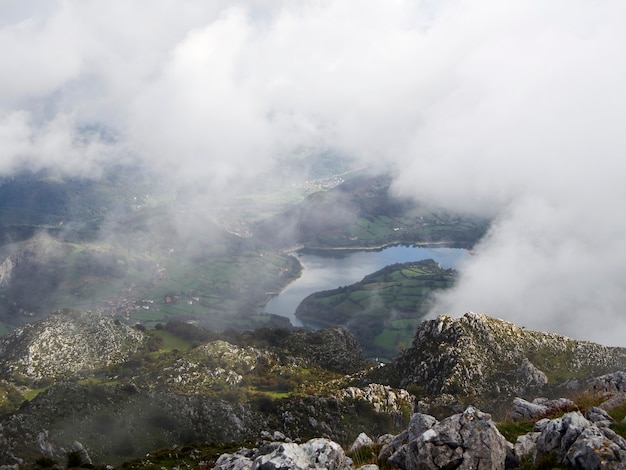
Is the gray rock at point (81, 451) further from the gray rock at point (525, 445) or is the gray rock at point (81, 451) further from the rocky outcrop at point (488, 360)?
the rocky outcrop at point (488, 360)

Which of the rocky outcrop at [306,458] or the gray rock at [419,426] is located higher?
the gray rock at [419,426]

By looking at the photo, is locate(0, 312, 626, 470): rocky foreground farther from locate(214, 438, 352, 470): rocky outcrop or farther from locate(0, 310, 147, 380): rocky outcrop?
locate(0, 310, 147, 380): rocky outcrop

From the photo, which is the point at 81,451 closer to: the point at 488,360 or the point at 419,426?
the point at 419,426

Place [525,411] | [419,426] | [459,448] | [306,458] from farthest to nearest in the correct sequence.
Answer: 1. [525,411]
2. [419,426]
3. [306,458]
4. [459,448]

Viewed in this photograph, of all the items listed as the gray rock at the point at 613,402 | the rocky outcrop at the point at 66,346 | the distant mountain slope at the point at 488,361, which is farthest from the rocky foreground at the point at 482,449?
the rocky outcrop at the point at 66,346

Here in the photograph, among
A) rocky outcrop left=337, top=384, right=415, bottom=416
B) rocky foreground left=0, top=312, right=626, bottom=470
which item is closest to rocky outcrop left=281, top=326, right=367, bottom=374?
rocky foreground left=0, top=312, right=626, bottom=470

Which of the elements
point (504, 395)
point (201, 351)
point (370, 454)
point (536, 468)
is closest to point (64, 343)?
point (201, 351)

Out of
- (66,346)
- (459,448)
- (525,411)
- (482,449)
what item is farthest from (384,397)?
(66,346)

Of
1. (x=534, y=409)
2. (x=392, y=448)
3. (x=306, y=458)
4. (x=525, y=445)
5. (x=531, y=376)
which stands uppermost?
Result: (x=531, y=376)
